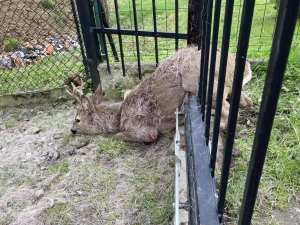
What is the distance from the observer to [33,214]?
2645mm

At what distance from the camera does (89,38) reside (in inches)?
164

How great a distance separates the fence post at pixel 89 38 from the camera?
398 cm

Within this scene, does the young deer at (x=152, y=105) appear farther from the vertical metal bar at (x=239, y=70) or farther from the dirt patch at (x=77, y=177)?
the vertical metal bar at (x=239, y=70)

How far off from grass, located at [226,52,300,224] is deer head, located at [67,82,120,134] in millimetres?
1728

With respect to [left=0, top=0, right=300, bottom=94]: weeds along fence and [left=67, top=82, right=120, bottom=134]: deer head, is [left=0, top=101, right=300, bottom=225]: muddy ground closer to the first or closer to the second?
[left=67, top=82, right=120, bottom=134]: deer head

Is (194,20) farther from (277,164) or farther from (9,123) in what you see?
(9,123)

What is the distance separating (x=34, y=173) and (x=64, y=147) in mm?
535

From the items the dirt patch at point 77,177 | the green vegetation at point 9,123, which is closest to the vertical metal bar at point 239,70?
the dirt patch at point 77,177

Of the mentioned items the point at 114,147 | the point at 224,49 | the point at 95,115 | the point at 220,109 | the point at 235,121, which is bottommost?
the point at 114,147

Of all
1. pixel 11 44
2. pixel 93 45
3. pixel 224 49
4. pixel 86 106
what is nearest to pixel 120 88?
pixel 86 106

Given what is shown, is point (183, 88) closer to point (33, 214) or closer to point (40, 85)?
point (33, 214)

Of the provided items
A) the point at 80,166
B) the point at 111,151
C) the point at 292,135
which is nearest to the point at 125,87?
the point at 111,151

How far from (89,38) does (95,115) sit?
106 cm

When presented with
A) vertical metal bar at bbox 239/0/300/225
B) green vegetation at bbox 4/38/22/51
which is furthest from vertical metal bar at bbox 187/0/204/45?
Result: green vegetation at bbox 4/38/22/51
